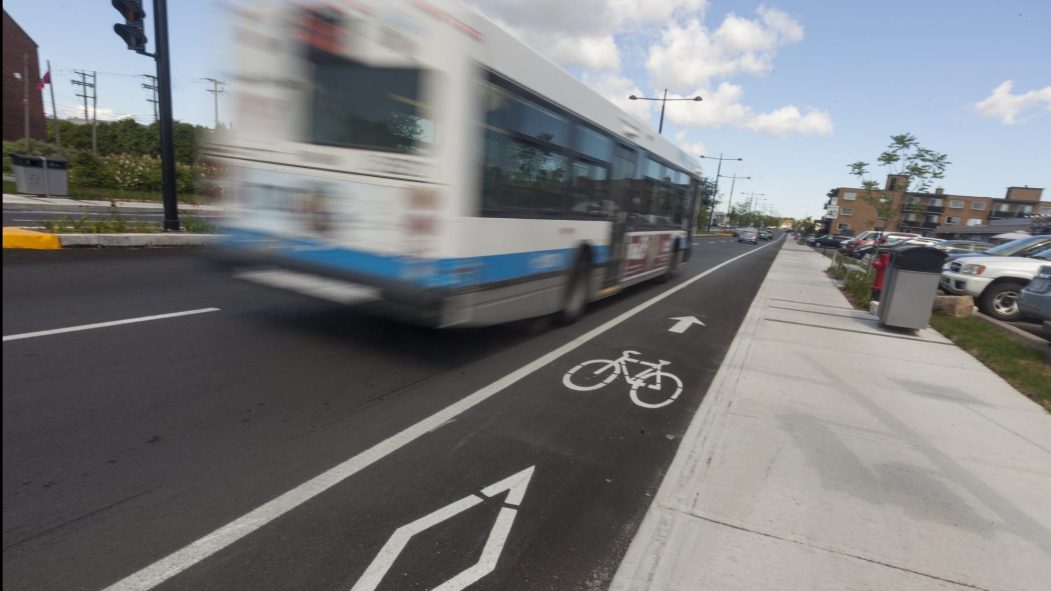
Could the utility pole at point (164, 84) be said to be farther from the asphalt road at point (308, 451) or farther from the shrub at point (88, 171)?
the shrub at point (88, 171)

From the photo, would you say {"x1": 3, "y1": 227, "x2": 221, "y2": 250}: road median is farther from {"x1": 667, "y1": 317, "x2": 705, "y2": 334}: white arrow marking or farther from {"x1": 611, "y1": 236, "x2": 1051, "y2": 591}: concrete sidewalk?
{"x1": 611, "y1": 236, "x2": 1051, "y2": 591}: concrete sidewalk

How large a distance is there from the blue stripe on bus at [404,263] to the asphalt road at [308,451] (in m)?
0.89

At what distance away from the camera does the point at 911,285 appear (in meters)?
8.66

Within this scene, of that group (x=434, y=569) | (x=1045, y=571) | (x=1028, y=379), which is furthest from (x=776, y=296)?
(x=434, y=569)

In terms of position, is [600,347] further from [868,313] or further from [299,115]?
[868,313]

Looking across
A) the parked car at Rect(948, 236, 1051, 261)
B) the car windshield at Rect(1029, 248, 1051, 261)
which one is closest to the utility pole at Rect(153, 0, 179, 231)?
the parked car at Rect(948, 236, 1051, 261)

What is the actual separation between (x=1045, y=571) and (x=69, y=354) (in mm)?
6851

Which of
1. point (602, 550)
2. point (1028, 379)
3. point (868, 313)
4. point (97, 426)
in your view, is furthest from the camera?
point (868, 313)

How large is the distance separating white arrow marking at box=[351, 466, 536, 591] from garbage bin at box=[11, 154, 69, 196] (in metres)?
22.4

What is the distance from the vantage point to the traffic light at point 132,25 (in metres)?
9.39

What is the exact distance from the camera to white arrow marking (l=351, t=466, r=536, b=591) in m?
2.50

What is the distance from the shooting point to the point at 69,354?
15.0ft

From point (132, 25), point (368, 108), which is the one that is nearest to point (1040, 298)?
point (368, 108)

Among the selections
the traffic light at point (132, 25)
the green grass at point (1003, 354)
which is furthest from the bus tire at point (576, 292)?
the traffic light at point (132, 25)
